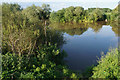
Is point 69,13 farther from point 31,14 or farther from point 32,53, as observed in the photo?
point 32,53

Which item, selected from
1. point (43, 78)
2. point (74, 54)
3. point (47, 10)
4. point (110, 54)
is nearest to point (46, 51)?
point (43, 78)

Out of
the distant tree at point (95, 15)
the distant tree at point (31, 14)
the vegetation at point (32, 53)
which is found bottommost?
the vegetation at point (32, 53)

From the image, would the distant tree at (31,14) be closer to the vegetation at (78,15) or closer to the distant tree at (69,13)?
the vegetation at (78,15)

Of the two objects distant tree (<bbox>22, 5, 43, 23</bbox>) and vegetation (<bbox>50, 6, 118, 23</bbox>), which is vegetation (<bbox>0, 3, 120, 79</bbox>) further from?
vegetation (<bbox>50, 6, 118, 23</bbox>)

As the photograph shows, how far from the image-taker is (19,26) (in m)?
6.59

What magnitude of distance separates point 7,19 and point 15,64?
3.29 metres

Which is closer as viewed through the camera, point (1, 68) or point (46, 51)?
point (1, 68)

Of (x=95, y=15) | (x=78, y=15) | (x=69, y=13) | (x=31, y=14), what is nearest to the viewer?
(x=31, y=14)

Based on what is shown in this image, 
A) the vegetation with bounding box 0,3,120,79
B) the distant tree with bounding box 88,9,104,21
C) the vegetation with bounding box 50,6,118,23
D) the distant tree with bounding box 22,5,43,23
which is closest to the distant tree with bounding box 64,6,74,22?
the vegetation with bounding box 50,6,118,23

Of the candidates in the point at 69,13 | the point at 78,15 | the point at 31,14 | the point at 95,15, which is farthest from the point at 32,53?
the point at 95,15

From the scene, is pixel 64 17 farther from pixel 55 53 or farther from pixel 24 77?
pixel 24 77

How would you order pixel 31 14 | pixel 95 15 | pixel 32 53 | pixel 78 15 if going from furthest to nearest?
pixel 78 15, pixel 95 15, pixel 31 14, pixel 32 53

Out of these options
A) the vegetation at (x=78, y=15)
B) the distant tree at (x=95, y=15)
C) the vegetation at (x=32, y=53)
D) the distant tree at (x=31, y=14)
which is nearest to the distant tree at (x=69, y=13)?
the vegetation at (x=78, y=15)

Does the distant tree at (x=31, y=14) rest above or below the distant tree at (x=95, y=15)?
below
